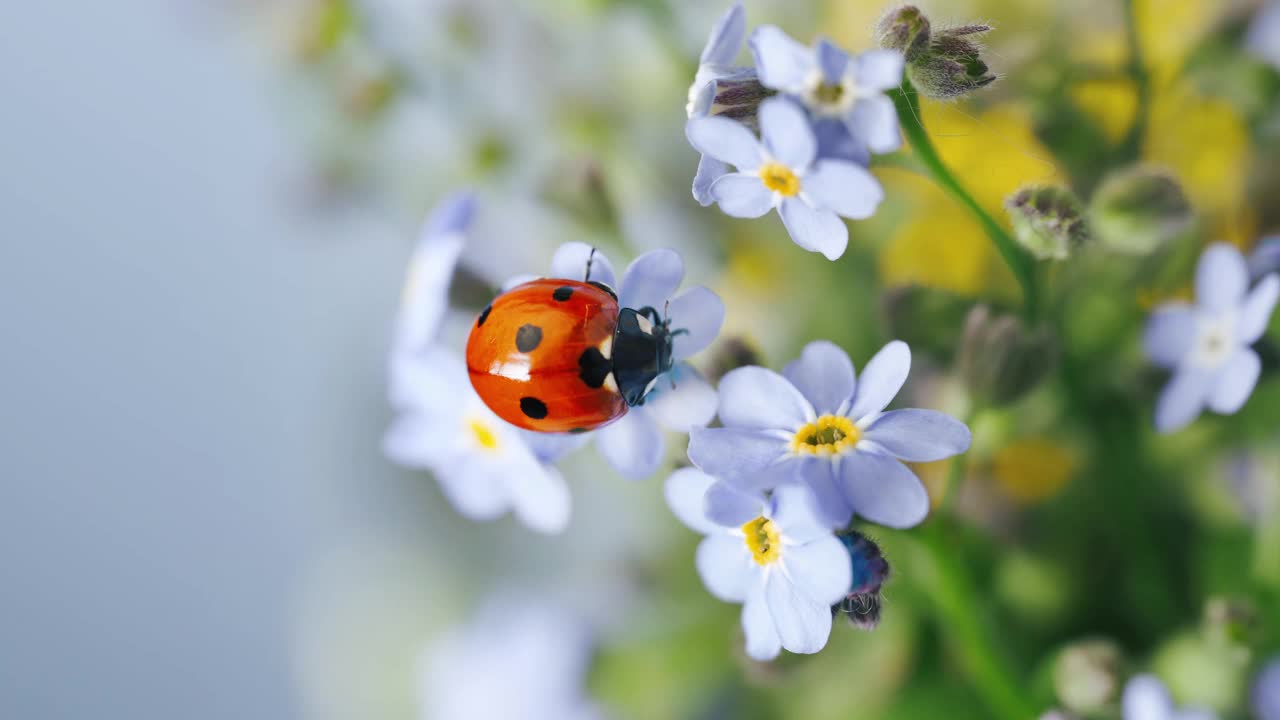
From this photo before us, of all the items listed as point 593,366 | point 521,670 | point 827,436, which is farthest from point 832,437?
point 521,670

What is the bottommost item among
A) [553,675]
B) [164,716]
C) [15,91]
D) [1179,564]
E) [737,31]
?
[164,716]

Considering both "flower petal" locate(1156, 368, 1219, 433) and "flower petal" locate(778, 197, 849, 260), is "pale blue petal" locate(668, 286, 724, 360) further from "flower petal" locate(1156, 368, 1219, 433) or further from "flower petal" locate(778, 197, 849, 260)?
"flower petal" locate(1156, 368, 1219, 433)

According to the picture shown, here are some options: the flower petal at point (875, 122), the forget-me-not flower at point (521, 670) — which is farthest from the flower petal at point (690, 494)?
the forget-me-not flower at point (521, 670)

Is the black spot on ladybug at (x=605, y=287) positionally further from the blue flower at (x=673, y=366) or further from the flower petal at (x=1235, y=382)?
the flower petal at (x=1235, y=382)

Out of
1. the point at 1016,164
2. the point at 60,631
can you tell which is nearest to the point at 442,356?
the point at 1016,164

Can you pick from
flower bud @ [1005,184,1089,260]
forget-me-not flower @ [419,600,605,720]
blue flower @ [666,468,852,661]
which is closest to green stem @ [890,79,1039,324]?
A: flower bud @ [1005,184,1089,260]

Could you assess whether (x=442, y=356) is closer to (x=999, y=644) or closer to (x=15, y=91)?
(x=999, y=644)

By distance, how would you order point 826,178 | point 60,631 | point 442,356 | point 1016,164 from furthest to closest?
1. point 60,631
2. point 1016,164
3. point 442,356
4. point 826,178
